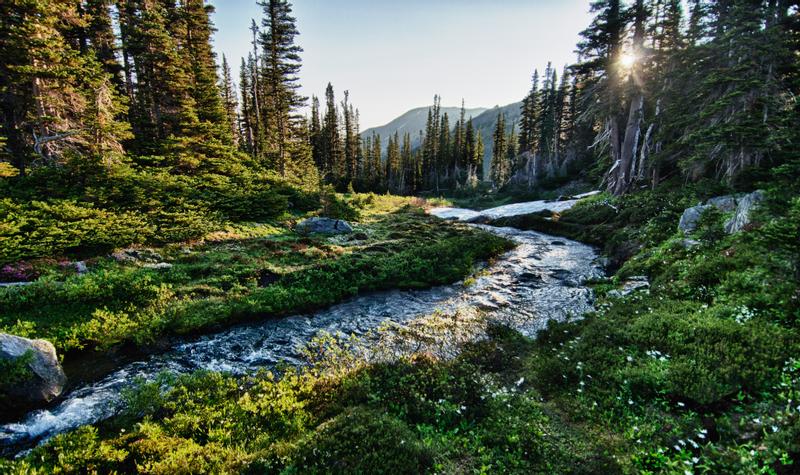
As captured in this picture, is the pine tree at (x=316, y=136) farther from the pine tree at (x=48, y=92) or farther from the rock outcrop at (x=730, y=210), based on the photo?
the rock outcrop at (x=730, y=210)

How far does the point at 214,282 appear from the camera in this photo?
535 inches

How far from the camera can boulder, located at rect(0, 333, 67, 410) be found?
6859 mm

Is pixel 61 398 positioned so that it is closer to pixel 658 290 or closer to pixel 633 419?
pixel 633 419

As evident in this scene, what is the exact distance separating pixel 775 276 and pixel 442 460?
31.1 ft

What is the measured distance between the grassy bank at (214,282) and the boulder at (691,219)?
9393 millimetres

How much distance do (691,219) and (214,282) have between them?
21.7 metres

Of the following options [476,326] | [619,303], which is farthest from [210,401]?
[619,303]

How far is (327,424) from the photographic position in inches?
244

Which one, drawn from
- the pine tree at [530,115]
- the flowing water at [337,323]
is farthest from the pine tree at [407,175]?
the flowing water at [337,323]

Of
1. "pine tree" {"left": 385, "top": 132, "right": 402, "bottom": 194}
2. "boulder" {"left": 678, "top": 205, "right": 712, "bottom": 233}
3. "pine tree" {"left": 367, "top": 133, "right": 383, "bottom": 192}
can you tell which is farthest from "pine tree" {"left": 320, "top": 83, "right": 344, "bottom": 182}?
"boulder" {"left": 678, "top": 205, "right": 712, "bottom": 233}

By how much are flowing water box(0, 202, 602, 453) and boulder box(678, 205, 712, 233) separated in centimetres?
407

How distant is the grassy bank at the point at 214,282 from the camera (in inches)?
388

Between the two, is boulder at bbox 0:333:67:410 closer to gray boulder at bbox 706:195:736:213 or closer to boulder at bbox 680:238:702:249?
boulder at bbox 680:238:702:249

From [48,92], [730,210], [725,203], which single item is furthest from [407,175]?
[730,210]
